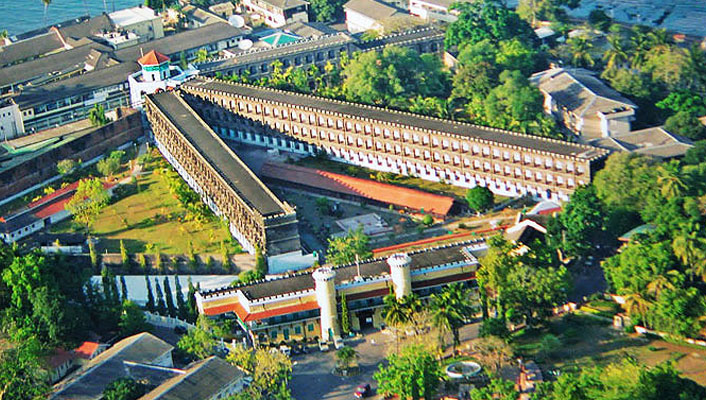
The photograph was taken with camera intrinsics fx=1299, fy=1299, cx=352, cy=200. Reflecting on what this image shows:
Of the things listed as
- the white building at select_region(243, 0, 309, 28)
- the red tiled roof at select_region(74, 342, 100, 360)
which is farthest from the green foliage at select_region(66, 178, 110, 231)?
the white building at select_region(243, 0, 309, 28)

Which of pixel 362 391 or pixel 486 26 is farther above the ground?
pixel 486 26

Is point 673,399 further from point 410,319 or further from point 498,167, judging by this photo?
point 498,167

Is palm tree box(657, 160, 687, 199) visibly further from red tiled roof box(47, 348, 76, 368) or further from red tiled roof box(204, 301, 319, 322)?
red tiled roof box(47, 348, 76, 368)

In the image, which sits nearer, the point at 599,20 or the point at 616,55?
the point at 616,55

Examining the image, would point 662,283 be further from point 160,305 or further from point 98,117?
point 98,117

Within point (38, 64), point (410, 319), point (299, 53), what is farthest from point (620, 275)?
point (38, 64)

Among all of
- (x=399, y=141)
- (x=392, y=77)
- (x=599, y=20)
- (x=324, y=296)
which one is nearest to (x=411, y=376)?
(x=324, y=296)
